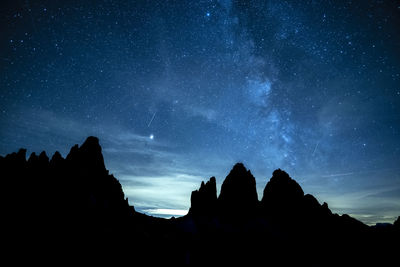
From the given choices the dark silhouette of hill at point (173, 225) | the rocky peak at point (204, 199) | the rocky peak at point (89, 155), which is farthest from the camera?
the rocky peak at point (204, 199)

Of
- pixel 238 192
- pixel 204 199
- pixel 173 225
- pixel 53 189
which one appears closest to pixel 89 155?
pixel 53 189

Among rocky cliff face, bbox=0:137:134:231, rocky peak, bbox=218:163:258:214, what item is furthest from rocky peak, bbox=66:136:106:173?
rocky peak, bbox=218:163:258:214

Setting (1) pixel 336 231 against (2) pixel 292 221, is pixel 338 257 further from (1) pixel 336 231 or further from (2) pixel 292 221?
(2) pixel 292 221

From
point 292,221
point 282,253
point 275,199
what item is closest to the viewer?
point 282,253

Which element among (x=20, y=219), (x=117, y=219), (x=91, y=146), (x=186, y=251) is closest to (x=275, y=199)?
(x=186, y=251)

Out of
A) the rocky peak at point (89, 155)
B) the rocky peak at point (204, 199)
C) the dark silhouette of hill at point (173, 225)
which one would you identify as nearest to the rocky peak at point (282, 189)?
the dark silhouette of hill at point (173, 225)

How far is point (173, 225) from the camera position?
6431cm

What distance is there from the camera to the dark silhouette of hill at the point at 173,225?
125ft

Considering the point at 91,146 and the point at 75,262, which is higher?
the point at 91,146

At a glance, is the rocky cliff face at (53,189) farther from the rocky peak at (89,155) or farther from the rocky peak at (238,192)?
the rocky peak at (238,192)

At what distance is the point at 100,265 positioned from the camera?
35375mm

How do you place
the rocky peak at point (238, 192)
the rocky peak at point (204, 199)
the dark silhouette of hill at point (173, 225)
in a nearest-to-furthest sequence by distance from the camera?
the dark silhouette of hill at point (173, 225), the rocky peak at point (238, 192), the rocky peak at point (204, 199)

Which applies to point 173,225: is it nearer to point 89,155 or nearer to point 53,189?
point 89,155

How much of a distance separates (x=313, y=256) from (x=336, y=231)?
547 inches
